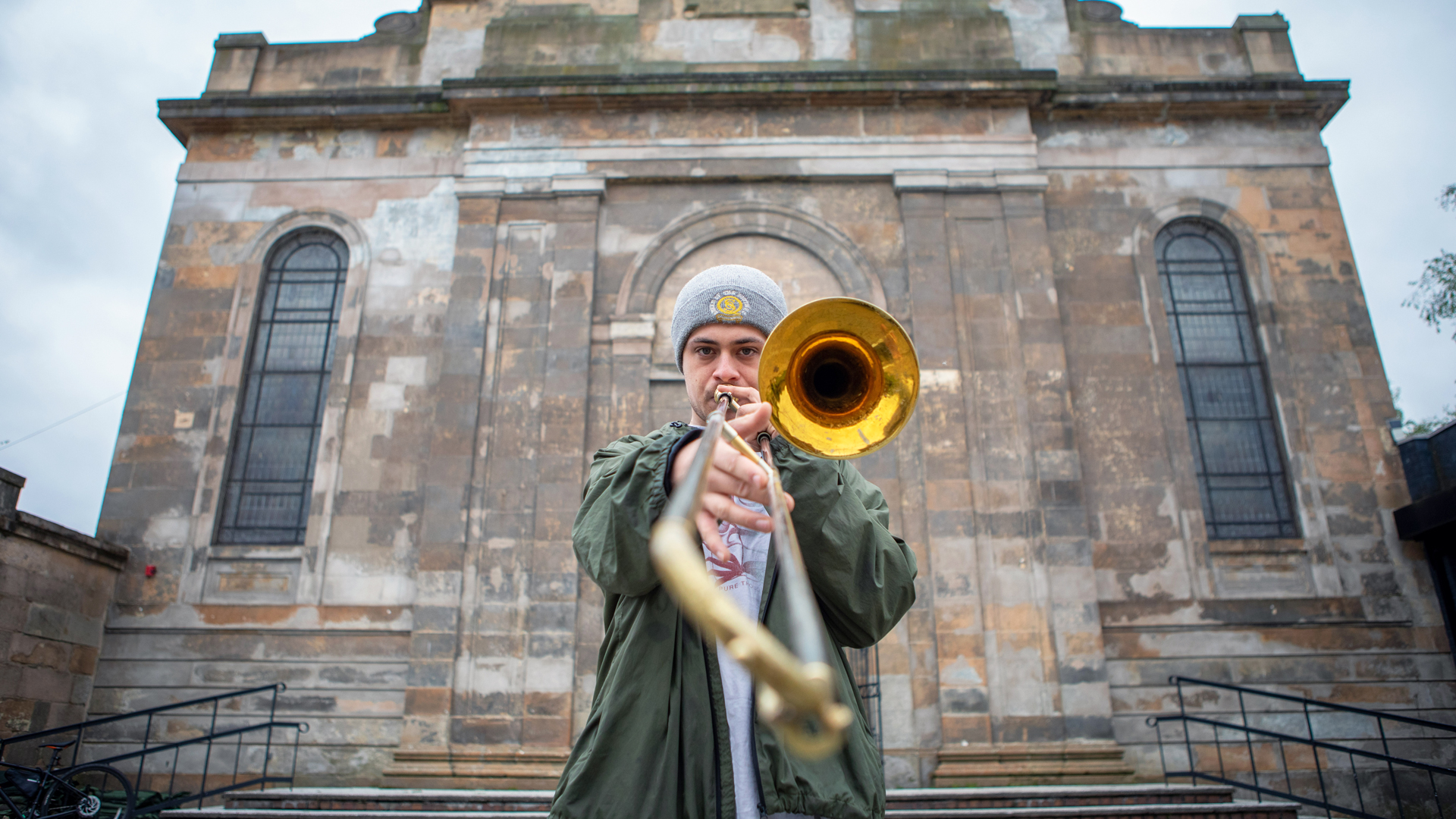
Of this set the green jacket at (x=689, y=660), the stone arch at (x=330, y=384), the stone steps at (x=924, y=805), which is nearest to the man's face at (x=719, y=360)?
the green jacket at (x=689, y=660)

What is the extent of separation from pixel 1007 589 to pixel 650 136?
22.3 ft

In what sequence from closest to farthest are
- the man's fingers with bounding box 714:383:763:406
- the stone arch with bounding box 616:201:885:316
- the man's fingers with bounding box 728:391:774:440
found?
1. the man's fingers with bounding box 728:391:774:440
2. the man's fingers with bounding box 714:383:763:406
3. the stone arch with bounding box 616:201:885:316

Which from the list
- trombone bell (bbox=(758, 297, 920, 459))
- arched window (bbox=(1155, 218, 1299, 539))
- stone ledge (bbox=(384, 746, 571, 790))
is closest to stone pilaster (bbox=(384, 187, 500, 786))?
stone ledge (bbox=(384, 746, 571, 790))

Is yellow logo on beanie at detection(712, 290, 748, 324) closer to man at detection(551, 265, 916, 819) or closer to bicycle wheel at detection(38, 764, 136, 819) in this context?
man at detection(551, 265, 916, 819)

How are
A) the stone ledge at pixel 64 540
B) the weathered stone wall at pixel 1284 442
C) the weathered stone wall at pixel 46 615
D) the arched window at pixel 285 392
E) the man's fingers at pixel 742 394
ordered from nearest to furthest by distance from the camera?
the man's fingers at pixel 742 394
the weathered stone wall at pixel 46 615
the stone ledge at pixel 64 540
the weathered stone wall at pixel 1284 442
the arched window at pixel 285 392

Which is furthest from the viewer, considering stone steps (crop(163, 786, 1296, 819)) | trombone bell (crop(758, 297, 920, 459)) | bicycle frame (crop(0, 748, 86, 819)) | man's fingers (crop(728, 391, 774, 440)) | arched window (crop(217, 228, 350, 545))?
arched window (crop(217, 228, 350, 545))

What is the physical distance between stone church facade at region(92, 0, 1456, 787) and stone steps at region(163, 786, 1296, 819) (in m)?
0.84

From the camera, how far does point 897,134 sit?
10.8m

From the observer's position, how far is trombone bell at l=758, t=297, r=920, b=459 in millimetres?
2416

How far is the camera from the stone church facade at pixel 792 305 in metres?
8.88

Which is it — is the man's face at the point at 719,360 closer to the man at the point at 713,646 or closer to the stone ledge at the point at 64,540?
the man at the point at 713,646

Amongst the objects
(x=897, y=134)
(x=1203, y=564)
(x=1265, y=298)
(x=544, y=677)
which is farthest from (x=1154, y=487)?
(x=544, y=677)

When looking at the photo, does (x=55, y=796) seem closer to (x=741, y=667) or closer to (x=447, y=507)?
(x=447, y=507)

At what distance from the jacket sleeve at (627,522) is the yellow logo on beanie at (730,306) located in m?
0.55
